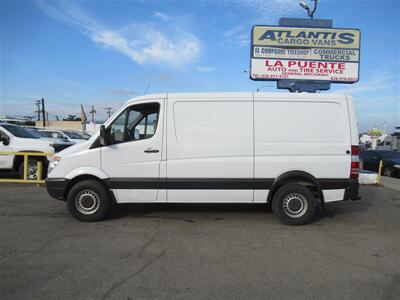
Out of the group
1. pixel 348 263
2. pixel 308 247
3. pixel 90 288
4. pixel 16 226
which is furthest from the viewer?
pixel 16 226

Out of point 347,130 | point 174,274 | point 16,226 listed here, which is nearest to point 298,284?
point 174,274

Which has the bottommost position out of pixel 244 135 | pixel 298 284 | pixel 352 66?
pixel 298 284

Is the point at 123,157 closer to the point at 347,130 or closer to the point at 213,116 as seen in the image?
the point at 213,116

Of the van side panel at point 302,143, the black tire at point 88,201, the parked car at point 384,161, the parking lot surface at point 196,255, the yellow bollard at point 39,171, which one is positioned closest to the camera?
the parking lot surface at point 196,255

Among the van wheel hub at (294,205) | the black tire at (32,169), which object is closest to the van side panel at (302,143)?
the van wheel hub at (294,205)

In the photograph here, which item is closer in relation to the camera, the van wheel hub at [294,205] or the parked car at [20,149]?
the van wheel hub at [294,205]

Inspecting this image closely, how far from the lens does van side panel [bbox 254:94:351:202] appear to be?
6070mm

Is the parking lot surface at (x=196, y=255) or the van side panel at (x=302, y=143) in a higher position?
the van side panel at (x=302, y=143)

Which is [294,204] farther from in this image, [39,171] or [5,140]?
[5,140]

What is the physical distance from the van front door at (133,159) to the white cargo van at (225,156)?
2 centimetres

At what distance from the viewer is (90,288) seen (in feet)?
12.1

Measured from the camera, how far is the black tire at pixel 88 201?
6.20 m

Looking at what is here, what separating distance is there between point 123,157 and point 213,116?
1.80 m

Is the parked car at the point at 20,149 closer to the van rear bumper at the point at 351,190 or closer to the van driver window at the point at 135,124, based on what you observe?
the van driver window at the point at 135,124
